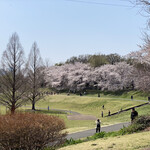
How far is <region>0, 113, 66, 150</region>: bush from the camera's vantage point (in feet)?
28.1

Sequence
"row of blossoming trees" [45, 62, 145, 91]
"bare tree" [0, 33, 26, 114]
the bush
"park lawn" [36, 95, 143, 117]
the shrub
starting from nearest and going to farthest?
the bush, the shrub, "bare tree" [0, 33, 26, 114], "park lawn" [36, 95, 143, 117], "row of blossoming trees" [45, 62, 145, 91]

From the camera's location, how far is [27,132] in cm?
869

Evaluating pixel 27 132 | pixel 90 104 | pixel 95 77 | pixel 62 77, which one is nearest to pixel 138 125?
pixel 27 132

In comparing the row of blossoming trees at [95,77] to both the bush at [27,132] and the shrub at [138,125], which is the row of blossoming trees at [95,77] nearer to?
the shrub at [138,125]

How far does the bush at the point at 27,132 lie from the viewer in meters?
8.56

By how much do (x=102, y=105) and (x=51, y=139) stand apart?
34.0m

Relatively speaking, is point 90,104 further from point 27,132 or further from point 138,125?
point 27,132

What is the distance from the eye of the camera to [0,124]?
866cm

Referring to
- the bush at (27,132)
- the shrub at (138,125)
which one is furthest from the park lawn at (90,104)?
the bush at (27,132)

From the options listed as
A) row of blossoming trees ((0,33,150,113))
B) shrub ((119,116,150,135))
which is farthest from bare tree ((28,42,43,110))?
shrub ((119,116,150,135))

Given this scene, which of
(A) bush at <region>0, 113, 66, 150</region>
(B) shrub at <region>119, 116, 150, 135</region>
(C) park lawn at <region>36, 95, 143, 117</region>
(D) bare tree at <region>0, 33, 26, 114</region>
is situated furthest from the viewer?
(C) park lawn at <region>36, 95, 143, 117</region>

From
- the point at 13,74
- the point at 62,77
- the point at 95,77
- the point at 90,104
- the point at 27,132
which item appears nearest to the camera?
the point at 27,132

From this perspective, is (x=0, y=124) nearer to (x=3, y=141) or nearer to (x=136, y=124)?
(x=3, y=141)

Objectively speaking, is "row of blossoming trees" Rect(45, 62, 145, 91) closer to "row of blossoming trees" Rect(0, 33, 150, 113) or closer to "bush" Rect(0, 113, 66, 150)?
"row of blossoming trees" Rect(0, 33, 150, 113)
